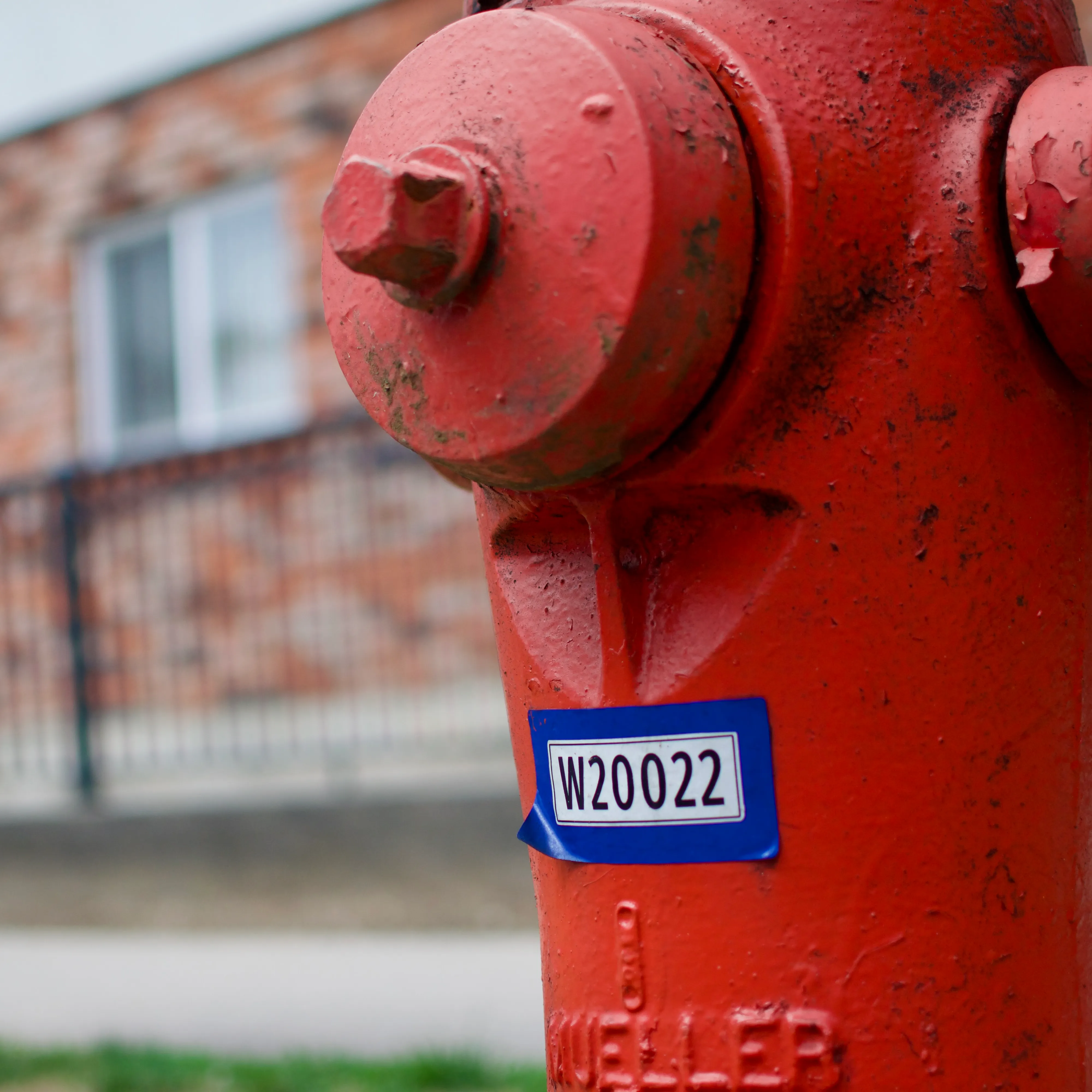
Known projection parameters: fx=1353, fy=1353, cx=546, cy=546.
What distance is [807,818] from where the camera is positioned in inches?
36.4

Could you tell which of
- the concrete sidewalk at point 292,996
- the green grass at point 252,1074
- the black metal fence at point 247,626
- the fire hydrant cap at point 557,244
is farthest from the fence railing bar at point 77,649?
the fire hydrant cap at point 557,244

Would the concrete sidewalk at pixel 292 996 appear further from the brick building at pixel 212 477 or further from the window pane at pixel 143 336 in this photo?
the window pane at pixel 143 336

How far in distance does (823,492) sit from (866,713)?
153 mm

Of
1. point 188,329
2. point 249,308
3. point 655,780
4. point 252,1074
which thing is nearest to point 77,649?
point 249,308

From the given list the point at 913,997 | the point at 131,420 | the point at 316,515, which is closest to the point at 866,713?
the point at 913,997

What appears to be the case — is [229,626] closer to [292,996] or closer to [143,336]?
[143,336]

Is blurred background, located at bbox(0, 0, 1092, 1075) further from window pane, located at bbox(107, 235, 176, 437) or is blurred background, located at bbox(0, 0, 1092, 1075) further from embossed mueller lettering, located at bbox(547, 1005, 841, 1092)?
embossed mueller lettering, located at bbox(547, 1005, 841, 1092)

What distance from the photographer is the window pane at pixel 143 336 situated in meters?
8.07

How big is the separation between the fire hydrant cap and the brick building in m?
4.88

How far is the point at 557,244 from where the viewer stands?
856mm

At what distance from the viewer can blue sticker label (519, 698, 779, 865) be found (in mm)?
933

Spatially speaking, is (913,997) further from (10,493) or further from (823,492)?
(10,493)

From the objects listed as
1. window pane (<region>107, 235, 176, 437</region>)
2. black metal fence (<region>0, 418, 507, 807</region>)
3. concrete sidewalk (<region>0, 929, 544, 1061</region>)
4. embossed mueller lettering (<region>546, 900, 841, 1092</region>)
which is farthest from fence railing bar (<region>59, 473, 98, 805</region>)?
embossed mueller lettering (<region>546, 900, 841, 1092</region>)

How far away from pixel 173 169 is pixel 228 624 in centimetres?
268
